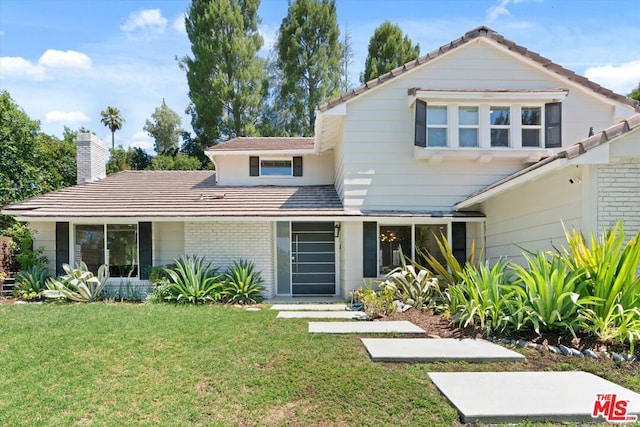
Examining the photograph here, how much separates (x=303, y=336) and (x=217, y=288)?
Answer: 192 inches

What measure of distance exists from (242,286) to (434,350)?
6.29 meters

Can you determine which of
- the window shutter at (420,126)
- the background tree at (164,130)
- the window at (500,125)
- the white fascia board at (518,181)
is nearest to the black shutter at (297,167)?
the window shutter at (420,126)

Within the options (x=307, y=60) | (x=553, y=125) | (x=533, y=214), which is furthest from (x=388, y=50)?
(x=533, y=214)

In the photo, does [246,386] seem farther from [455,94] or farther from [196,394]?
[455,94]

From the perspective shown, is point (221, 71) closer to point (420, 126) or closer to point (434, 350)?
point (420, 126)

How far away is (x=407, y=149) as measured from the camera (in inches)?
435

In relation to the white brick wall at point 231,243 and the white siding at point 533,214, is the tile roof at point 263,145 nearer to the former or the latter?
the white brick wall at point 231,243

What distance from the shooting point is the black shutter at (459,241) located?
11.2m

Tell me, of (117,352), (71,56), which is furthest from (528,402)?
(71,56)

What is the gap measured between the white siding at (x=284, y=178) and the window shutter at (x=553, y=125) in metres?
6.94

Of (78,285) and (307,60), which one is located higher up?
(307,60)

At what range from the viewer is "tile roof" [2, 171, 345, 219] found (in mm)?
11148

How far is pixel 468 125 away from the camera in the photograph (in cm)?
1092

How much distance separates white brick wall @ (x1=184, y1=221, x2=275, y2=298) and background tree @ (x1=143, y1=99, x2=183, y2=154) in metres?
26.8
